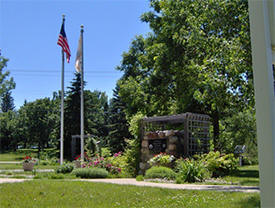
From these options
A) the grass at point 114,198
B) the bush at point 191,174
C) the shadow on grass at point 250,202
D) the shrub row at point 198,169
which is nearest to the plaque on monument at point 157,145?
the shrub row at point 198,169

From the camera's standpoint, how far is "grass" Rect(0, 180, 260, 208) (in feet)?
16.5

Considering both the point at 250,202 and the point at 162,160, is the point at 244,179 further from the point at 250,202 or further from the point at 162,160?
the point at 250,202

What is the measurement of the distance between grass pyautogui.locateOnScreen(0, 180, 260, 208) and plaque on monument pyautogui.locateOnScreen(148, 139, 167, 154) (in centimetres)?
Result: 506

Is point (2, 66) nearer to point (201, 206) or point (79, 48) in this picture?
point (79, 48)

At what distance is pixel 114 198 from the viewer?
566 centimetres

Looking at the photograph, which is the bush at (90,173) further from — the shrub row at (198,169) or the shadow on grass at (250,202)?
the shadow on grass at (250,202)

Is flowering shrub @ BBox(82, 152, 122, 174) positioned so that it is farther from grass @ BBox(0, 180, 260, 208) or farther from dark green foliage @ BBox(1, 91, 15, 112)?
dark green foliage @ BBox(1, 91, 15, 112)

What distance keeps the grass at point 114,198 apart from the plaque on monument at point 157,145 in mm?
5057

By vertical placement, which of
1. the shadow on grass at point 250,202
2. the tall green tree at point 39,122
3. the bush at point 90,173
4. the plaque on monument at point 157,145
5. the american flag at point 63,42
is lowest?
the bush at point 90,173

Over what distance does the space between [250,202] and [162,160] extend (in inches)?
234

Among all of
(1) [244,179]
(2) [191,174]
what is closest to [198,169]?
(2) [191,174]

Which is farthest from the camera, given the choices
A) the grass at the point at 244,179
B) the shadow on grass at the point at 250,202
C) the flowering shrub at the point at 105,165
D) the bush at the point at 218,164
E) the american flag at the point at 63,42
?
the american flag at the point at 63,42

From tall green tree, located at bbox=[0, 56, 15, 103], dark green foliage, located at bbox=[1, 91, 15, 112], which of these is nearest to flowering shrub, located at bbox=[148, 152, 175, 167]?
tall green tree, located at bbox=[0, 56, 15, 103]

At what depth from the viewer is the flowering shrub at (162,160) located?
10641mm
